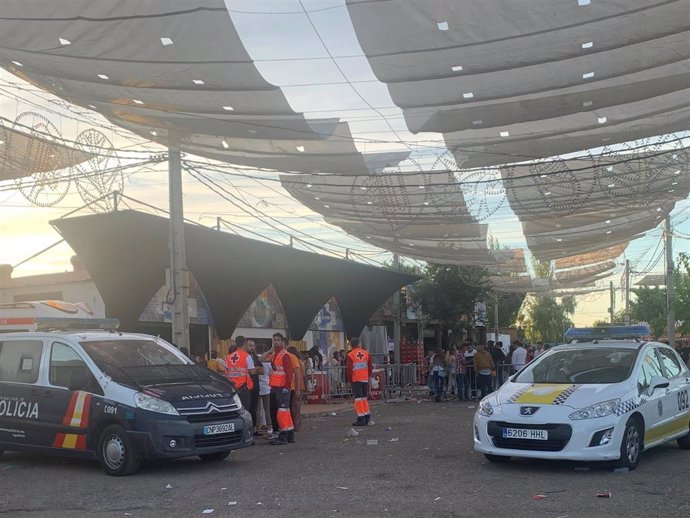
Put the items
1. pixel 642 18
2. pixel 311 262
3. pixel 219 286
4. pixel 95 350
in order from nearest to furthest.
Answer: pixel 642 18
pixel 95 350
pixel 219 286
pixel 311 262

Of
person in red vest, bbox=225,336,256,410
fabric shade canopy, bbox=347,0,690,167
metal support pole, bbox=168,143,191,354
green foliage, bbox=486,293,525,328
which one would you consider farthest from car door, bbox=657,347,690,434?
green foliage, bbox=486,293,525,328

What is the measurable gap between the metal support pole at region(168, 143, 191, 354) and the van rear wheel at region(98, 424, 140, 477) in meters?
5.45

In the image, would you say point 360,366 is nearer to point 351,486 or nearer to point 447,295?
point 351,486

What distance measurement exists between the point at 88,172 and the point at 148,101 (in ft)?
8.77

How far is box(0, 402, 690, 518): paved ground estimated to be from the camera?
8.30 m

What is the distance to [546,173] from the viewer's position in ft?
56.6

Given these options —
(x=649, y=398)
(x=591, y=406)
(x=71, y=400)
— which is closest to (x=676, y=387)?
(x=649, y=398)

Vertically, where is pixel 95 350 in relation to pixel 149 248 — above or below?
below

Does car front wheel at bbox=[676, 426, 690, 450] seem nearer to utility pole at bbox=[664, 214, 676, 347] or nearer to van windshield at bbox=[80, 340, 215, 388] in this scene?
van windshield at bbox=[80, 340, 215, 388]

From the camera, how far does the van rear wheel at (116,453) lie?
10.6 meters

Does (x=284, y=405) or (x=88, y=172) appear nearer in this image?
(x=284, y=405)

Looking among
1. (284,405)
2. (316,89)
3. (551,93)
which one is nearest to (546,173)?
(551,93)

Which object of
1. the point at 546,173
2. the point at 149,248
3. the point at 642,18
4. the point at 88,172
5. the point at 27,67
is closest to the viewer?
the point at 642,18

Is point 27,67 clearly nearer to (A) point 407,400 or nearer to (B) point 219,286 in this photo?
(B) point 219,286
